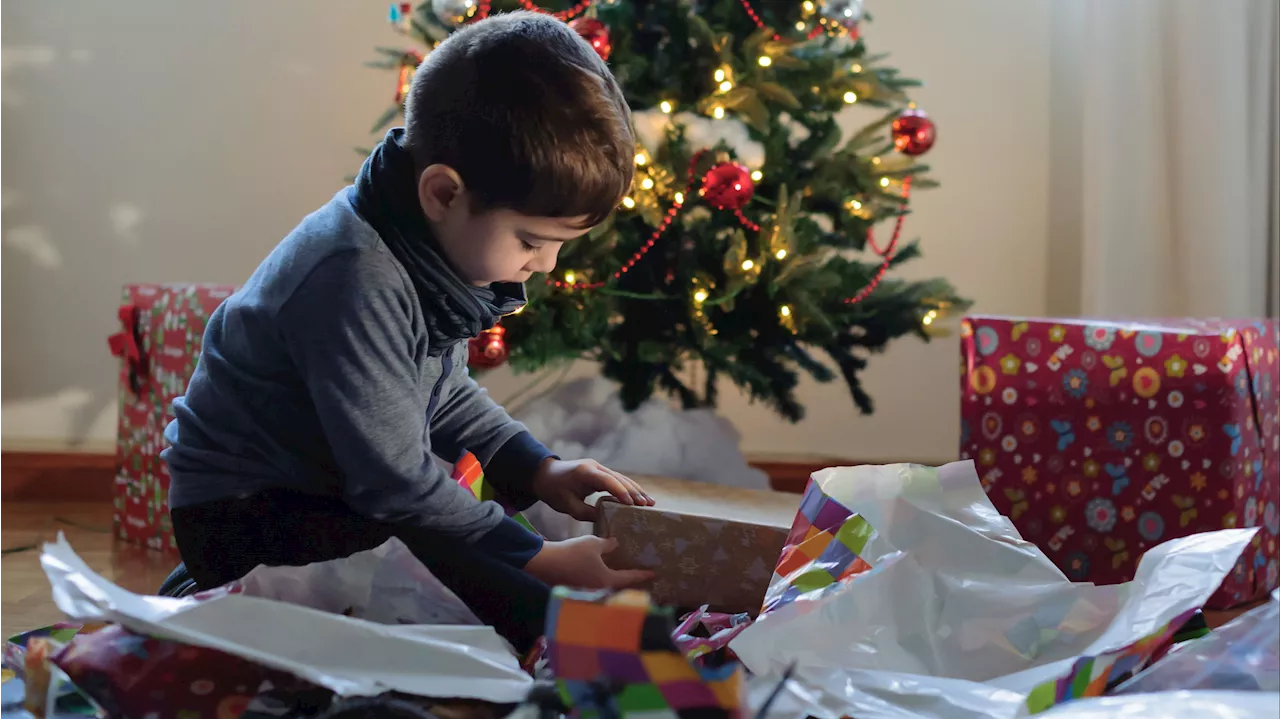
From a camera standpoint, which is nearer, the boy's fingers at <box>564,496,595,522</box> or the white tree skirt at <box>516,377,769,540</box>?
the boy's fingers at <box>564,496,595,522</box>

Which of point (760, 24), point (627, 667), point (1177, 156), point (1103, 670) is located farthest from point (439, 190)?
point (1177, 156)

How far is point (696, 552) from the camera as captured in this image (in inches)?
32.3

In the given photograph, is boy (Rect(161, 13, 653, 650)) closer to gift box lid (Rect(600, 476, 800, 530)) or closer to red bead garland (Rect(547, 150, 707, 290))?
gift box lid (Rect(600, 476, 800, 530))

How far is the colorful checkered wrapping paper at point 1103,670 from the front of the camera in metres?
0.54

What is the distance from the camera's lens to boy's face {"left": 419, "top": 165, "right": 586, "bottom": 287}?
688 millimetres

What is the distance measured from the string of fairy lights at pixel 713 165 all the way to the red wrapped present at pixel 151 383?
1.19 feet

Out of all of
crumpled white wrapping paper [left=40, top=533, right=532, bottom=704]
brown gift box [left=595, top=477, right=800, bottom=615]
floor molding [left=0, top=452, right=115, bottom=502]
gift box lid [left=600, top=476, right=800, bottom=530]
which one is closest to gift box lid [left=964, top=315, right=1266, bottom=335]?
gift box lid [left=600, top=476, right=800, bottom=530]

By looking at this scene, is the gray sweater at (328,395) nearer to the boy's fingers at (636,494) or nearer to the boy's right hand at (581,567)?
the boy's right hand at (581,567)

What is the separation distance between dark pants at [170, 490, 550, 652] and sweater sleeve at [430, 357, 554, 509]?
16cm

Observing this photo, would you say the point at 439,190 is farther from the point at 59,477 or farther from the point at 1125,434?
the point at 59,477

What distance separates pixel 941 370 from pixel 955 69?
503 mm

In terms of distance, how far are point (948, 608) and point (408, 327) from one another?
1.26 feet

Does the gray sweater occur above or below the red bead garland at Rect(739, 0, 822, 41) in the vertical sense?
below

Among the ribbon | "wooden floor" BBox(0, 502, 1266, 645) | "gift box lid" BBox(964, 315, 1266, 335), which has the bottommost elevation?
"wooden floor" BBox(0, 502, 1266, 645)
